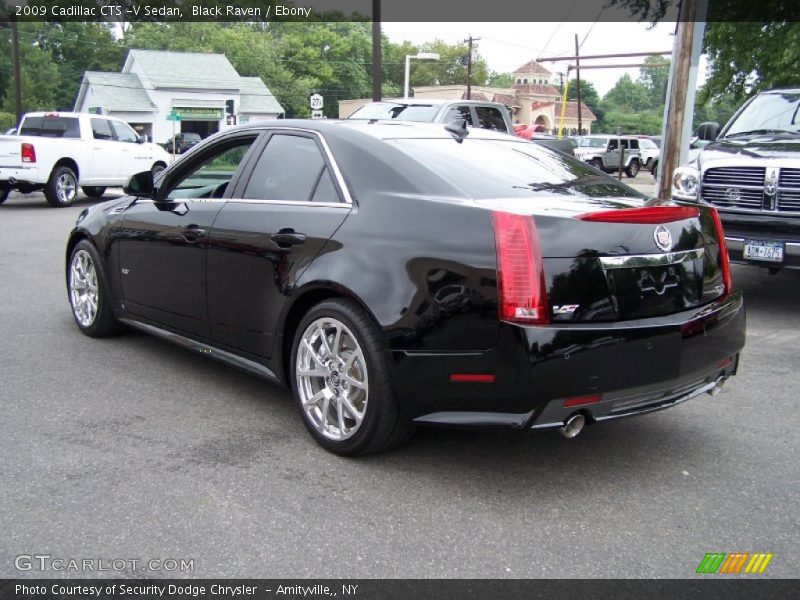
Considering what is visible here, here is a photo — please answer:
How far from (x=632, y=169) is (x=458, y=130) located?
1470 inches

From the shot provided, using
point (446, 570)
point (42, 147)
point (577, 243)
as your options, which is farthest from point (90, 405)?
point (42, 147)

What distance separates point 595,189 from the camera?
13.9 ft

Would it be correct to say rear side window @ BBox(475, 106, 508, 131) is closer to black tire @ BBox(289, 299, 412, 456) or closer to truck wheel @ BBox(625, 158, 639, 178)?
black tire @ BBox(289, 299, 412, 456)

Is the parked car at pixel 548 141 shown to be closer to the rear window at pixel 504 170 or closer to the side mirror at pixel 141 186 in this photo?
the rear window at pixel 504 170

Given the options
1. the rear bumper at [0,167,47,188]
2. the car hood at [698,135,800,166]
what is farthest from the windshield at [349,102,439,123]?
the rear bumper at [0,167,47,188]

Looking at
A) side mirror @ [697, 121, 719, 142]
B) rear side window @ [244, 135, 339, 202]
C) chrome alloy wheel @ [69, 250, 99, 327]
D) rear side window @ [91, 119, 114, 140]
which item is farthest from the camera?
rear side window @ [91, 119, 114, 140]

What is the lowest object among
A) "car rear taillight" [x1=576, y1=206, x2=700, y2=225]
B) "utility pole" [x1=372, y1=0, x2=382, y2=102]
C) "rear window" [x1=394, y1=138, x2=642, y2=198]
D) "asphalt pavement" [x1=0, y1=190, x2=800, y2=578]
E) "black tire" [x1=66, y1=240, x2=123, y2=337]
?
"asphalt pavement" [x1=0, y1=190, x2=800, y2=578]

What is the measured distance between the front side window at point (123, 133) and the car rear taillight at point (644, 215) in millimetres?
17354

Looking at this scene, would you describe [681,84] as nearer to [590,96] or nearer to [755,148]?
[755,148]

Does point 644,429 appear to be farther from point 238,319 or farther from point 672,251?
point 238,319

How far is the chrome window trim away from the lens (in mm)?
3475

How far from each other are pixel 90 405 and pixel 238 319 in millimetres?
1001

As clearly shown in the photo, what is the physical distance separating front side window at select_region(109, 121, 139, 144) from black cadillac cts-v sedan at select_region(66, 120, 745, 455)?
15.5 meters

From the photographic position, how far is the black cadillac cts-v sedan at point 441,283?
338 centimetres
